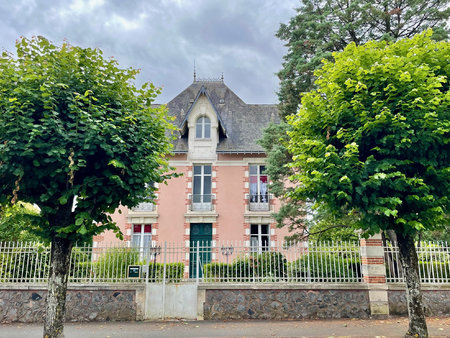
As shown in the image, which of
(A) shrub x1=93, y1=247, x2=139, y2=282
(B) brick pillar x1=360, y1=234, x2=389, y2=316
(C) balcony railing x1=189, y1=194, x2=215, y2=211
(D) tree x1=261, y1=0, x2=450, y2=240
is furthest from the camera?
(C) balcony railing x1=189, y1=194, x2=215, y2=211

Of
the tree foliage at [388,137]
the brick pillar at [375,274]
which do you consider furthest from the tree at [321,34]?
the tree foliage at [388,137]

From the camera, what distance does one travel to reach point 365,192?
20.1 feet

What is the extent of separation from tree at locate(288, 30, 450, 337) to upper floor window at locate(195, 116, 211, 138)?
1140 centimetres

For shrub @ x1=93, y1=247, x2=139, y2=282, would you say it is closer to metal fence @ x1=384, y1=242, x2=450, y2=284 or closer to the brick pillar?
the brick pillar

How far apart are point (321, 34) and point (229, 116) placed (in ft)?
28.1

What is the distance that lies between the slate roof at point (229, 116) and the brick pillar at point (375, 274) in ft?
29.4

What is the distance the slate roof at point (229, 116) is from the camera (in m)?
17.6

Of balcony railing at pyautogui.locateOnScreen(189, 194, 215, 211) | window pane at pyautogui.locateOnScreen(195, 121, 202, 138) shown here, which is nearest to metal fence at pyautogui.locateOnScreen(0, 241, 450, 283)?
balcony railing at pyautogui.locateOnScreen(189, 194, 215, 211)

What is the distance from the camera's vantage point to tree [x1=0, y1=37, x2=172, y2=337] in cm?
520

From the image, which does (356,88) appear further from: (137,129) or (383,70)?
(137,129)

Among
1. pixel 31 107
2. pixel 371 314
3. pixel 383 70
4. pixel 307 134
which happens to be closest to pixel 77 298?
pixel 31 107

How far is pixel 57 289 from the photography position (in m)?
5.78

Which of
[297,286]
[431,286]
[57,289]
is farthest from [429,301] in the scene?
[57,289]

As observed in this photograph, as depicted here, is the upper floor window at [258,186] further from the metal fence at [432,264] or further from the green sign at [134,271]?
the green sign at [134,271]
